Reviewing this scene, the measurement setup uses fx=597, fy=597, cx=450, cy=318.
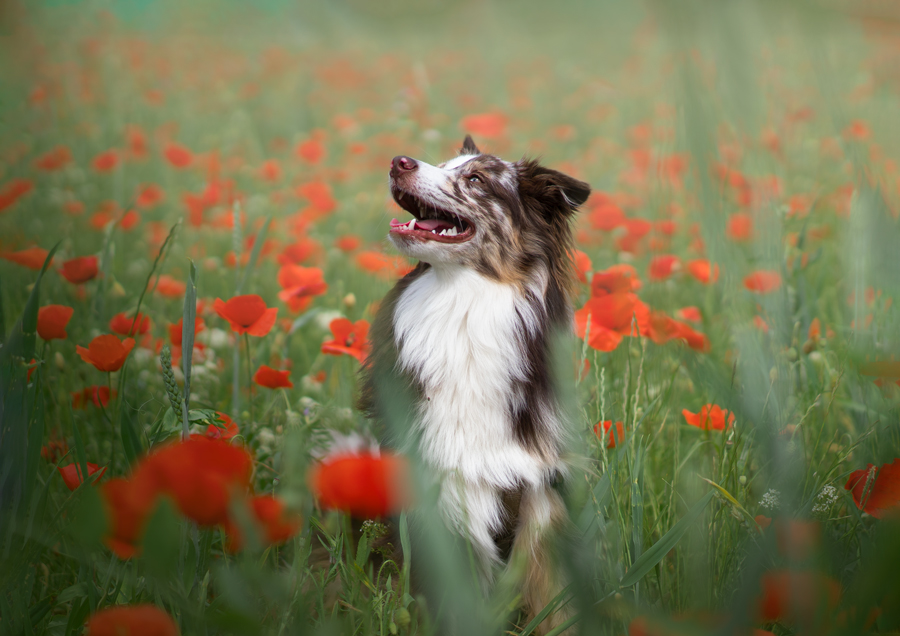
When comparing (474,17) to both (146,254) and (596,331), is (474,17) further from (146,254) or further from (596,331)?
(596,331)

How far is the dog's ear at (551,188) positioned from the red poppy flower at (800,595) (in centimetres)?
162

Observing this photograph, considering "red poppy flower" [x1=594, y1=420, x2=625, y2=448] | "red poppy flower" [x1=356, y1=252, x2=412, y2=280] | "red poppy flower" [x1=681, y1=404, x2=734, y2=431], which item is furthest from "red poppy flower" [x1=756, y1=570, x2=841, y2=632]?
"red poppy flower" [x1=356, y1=252, x2=412, y2=280]

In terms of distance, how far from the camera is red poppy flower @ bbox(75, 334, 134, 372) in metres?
1.52

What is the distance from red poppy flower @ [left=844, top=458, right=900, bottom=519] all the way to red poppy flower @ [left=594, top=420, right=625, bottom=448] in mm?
507

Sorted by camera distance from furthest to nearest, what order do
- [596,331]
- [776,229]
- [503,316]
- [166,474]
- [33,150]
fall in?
[33,150]
[503,316]
[596,331]
[166,474]
[776,229]

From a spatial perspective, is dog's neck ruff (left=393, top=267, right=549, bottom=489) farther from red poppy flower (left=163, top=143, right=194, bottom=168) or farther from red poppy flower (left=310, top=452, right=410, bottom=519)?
red poppy flower (left=163, top=143, right=194, bottom=168)

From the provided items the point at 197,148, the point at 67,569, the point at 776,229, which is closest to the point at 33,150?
the point at 197,148

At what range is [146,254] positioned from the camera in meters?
4.01

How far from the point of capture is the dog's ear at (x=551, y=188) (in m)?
2.22

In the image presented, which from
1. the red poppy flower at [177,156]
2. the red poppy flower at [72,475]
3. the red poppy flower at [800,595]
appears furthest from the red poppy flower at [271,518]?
the red poppy flower at [177,156]

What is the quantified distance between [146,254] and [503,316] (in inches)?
117

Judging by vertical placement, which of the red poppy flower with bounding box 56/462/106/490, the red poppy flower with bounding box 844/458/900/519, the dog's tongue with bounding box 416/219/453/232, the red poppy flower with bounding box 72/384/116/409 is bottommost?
the red poppy flower with bounding box 72/384/116/409

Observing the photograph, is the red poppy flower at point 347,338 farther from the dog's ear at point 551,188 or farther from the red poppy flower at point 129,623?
→ the red poppy flower at point 129,623

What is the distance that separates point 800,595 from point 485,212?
1.84 m
